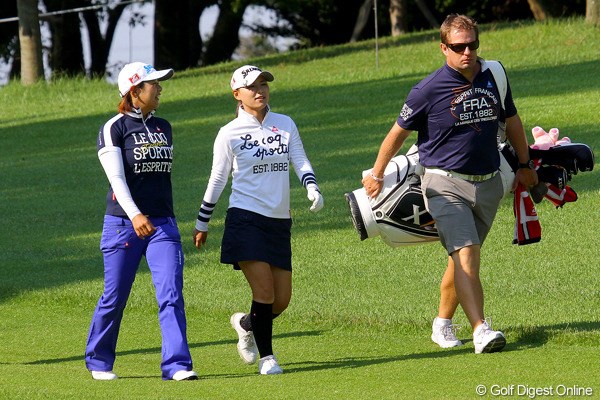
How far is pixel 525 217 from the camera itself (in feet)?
27.7

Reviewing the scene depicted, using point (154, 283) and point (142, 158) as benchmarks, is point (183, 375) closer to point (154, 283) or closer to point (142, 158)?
point (154, 283)

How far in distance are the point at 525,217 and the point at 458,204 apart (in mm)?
703

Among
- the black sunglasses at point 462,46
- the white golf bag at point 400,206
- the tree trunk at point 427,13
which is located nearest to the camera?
the black sunglasses at point 462,46

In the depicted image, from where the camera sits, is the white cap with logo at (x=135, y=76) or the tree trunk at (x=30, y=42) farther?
the tree trunk at (x=30, y=42)

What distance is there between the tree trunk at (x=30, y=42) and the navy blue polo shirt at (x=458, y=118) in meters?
25.3

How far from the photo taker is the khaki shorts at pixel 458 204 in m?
7.96

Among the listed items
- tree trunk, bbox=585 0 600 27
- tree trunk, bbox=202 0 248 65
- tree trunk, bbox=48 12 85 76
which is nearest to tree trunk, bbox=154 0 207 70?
tree trunk, bbox=48 12 85 76

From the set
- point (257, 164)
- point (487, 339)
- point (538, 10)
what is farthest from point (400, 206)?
point (538, 10)

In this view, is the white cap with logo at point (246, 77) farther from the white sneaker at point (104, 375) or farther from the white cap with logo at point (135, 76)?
the white sneaker at point (104, 375)

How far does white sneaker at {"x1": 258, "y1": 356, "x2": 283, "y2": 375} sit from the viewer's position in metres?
7.76

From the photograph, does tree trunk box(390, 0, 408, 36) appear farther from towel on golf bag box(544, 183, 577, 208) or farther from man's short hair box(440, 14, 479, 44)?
man's short hair box(440, 14, 479, 44)

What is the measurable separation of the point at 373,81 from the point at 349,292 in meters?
16.5

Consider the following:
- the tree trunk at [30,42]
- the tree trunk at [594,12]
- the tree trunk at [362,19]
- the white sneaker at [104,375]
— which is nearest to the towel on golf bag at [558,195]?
the white sneaker at [104,375]

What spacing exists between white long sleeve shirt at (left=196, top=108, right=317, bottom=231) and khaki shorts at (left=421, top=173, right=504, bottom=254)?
2.80ft
